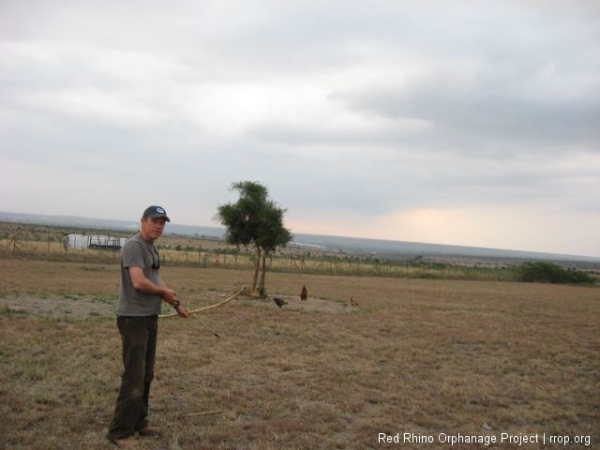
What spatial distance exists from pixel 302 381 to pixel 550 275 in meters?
40.5

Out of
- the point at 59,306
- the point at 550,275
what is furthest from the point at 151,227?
the point at 550,275

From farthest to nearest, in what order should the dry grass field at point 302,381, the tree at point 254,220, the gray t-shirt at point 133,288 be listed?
the tree at point 254,220, the dry grass field at point 302,381, the gray t-shirt at point 133,288

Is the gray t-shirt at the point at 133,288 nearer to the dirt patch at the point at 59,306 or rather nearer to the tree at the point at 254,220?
the dirt patch at the point at 59,306

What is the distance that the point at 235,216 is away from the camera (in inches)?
673

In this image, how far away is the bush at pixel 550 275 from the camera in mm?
40469

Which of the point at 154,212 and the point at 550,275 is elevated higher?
the point at 154,212

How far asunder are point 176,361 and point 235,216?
1000cm

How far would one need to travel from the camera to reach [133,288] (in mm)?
4688

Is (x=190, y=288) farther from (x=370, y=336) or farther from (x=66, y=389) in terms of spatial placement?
(x=66, y=389)

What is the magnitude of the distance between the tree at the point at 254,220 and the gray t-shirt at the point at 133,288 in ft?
39.2

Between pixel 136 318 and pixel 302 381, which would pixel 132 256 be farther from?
pixel 302 381

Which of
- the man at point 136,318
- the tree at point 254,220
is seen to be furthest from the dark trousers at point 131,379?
the tree at point 254,220

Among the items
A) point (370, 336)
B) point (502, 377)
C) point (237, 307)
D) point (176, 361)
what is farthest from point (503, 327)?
point (176, 361)

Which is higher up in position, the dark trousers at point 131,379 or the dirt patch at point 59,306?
the dark trousers at point 131,379
